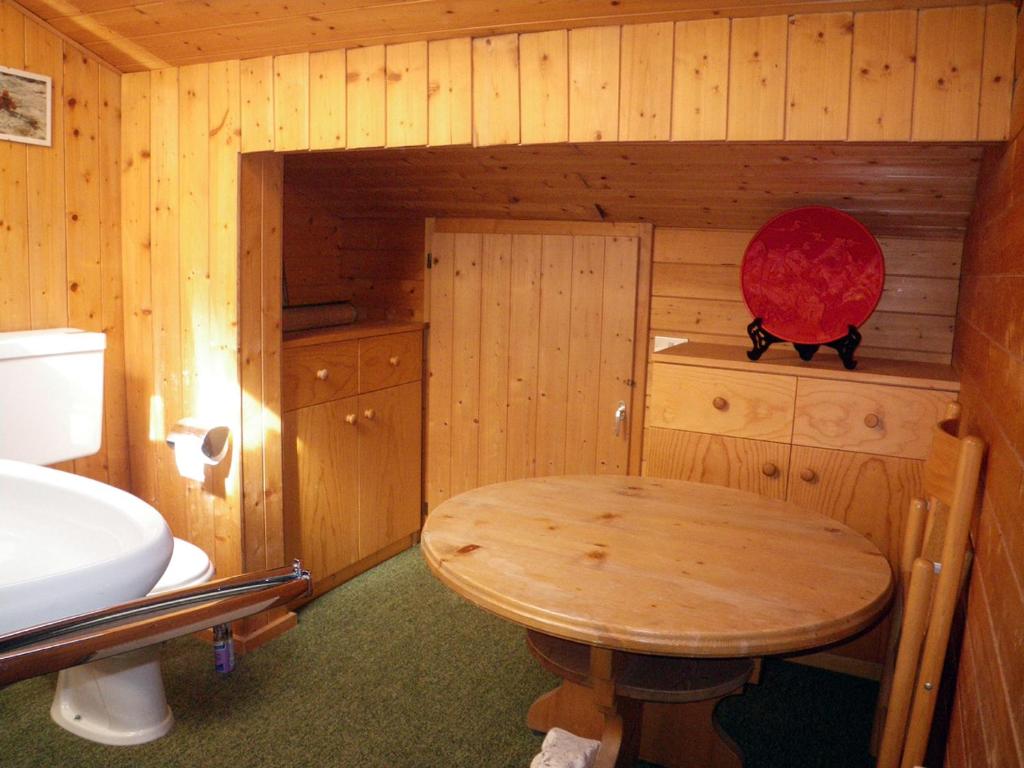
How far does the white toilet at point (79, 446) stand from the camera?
196 cm

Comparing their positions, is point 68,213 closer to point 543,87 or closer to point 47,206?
point 47,206

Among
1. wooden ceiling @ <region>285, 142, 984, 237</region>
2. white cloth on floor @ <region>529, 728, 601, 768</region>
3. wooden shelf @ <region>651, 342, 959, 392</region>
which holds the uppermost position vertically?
wooden ceiling @ <region>285, 142, 984, 237</region>

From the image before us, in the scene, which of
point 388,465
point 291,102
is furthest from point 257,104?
point 388,465

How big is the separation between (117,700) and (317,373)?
111 cm

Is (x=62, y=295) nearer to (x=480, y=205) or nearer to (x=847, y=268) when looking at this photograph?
(x=480, y=205)

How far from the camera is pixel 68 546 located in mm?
1341

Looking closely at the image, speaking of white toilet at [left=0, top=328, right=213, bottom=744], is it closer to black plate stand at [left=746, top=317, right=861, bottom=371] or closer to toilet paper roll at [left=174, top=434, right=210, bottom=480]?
toilet paper roll at [left=174, top=434, right=210, bottom=480]

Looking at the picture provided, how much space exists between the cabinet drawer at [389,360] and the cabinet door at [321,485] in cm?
12

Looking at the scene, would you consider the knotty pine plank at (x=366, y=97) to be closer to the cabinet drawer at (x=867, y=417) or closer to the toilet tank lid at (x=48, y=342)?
the toilet tank lid at (x=48, y=342)

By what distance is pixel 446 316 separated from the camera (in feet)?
10.6

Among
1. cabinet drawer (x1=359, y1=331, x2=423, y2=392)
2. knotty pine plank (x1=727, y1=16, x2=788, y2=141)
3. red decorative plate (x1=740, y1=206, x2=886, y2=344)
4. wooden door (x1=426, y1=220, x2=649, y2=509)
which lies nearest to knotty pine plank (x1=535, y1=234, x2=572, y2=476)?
wooden door (x1=426, y1=220, x2=649, y2=509)

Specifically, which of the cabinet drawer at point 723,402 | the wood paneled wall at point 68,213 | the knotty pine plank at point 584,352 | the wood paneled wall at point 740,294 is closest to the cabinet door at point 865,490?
the cabinet drawer at point 723,402

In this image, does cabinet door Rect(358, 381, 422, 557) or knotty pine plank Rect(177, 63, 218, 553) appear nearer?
knotty pine plank Rect(177, 63, 218, 553)

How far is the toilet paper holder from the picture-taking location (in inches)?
90.5
